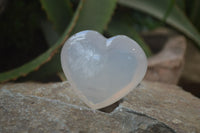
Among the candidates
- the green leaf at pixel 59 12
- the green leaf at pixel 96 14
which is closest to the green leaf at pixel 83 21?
the green leaf at pixel 96 14

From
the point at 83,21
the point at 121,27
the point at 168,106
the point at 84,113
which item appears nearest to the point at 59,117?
the point at 84,113

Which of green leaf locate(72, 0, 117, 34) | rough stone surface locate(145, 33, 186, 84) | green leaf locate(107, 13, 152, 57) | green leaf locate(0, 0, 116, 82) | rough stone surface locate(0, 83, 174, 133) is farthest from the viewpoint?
green leaf locate(107, 13, 152, 57)

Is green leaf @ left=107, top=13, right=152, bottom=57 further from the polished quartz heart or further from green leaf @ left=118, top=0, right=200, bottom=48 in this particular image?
the polished quartz heart

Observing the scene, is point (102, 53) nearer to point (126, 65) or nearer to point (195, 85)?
point (126, 65)

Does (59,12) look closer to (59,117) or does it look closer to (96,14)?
(96,14)

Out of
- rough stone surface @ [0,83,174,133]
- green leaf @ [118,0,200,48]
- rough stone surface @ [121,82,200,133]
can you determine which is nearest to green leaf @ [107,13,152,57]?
green leaf @ [118,0,200,48]
